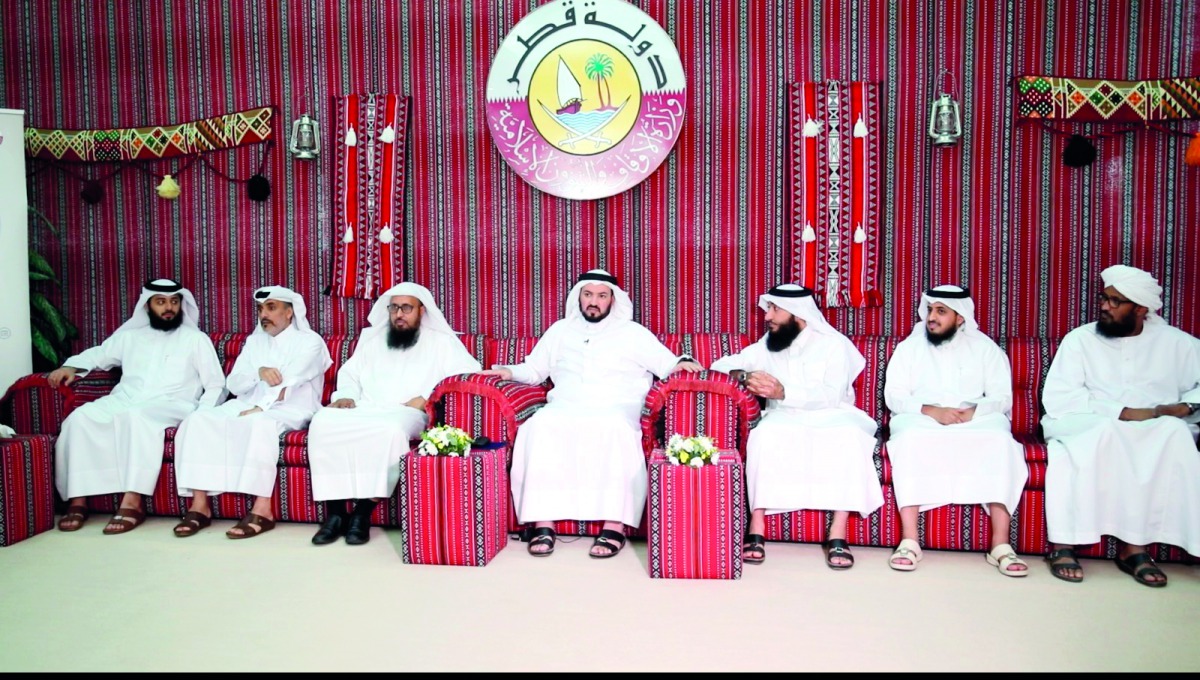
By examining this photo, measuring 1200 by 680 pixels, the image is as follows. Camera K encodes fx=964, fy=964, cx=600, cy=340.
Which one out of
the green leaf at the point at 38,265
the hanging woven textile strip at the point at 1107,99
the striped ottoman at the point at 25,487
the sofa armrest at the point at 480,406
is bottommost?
the striped ottoman at the point at 25,487

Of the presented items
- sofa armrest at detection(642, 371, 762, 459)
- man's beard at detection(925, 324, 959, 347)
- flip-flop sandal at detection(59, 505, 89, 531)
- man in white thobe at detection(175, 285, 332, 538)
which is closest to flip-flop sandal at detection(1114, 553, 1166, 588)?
man's beard at detection(925, 324, 959, 347)

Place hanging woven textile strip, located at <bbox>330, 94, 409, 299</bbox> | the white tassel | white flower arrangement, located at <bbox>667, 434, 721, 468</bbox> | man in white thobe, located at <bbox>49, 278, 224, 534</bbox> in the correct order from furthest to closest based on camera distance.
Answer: hanging woven textile strip, located at <bbox>330, 94, 409, 299</bbox> < the white tassel < man in white thobe, located at <bbox>49, 278, 224, 534</bbox> < white flower arrangement, located at <bbox>667, 434, 721, 468</bbox>

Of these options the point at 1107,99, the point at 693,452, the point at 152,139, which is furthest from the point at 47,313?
the point at 1107,99

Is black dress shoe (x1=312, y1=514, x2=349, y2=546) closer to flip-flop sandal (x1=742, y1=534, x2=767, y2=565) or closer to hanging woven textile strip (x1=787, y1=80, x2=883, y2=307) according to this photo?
flip-flop sandal (x1=742, y1=534, x2=767, y2=565)

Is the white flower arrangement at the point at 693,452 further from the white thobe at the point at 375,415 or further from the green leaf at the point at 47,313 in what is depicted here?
the green leaf at the point at 47,313

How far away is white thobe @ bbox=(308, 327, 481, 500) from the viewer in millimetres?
4582

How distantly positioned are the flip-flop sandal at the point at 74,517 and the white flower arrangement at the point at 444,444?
1.92 metres

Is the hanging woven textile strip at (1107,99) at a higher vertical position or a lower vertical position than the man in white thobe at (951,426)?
higher

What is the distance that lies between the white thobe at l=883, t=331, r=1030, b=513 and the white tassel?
1201mm

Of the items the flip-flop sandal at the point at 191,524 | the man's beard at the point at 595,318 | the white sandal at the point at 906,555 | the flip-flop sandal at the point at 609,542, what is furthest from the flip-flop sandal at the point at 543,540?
the flip-flop sandal at the point at 191,524

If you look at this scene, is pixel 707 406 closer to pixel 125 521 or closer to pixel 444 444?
pixel 444 444

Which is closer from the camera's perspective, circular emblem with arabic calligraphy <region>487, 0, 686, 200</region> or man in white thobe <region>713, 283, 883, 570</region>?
man in white thobe <region>713, 283, 883, 570</region>

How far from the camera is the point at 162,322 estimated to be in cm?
542

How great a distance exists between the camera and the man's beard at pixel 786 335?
15.9 feet
